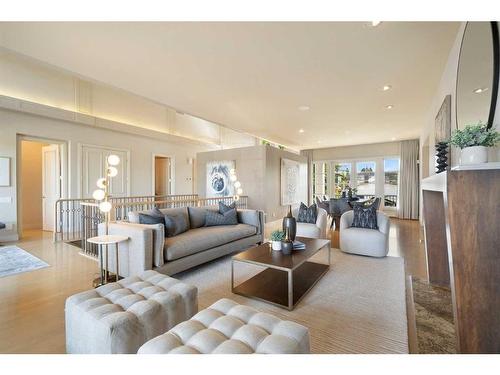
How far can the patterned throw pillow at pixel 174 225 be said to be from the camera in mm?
3200

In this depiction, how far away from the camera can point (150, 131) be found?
7.16 m

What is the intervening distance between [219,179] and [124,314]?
21.3 ft

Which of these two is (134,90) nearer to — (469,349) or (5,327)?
(5,327)

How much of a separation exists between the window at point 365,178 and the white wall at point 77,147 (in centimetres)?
659

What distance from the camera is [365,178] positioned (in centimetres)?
914

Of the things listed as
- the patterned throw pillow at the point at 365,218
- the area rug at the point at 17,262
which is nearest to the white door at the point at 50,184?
the area rug at the point at 17,262

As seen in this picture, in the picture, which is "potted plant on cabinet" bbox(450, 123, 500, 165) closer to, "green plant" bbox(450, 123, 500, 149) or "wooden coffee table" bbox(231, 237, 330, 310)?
"green plant" bbox(450, 123, 500, 149)

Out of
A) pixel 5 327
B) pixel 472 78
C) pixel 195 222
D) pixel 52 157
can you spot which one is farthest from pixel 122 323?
pixel 52 157

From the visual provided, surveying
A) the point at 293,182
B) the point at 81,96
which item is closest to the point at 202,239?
the point at 81,96

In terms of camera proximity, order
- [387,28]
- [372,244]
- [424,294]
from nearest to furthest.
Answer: [387,28] < [424,294] < [372,244]

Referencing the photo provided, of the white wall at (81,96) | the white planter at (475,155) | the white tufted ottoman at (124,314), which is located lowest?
the white tufted ottoman at (124,314)

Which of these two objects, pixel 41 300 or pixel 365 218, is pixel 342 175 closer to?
pixel 365 218

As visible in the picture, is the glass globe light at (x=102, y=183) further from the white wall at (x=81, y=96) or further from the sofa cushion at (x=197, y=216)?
the white wall at (x=81, y=96)
